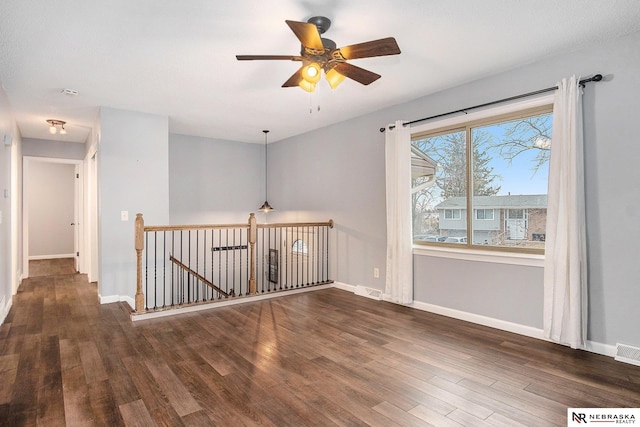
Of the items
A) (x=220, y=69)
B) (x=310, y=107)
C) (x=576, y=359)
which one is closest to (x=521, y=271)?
(x=576, y=359)

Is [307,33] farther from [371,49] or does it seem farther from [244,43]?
[244,43]

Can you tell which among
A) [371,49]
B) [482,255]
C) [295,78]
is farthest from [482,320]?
[295,78]

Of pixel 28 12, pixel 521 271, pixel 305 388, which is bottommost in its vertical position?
pixel 305 388

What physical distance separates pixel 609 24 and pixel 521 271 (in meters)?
2.11

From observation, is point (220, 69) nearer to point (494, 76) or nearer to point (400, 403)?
point (494, 76)

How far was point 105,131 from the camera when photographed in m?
4.61

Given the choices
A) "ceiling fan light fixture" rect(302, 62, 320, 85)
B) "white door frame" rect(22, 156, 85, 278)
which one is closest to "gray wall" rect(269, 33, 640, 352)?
"ceiling fan light fixture" rect(302, 62, 320, 85)

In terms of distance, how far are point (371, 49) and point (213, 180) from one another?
16.5ft

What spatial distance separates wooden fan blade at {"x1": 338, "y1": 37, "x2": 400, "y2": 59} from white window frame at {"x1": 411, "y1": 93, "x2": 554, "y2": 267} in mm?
1675

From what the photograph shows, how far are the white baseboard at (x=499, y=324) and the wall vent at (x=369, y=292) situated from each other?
1.62 feet

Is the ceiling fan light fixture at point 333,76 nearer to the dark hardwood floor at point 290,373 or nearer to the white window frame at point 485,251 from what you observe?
the white window frame at point 485,251

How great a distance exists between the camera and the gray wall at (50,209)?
8.73 m

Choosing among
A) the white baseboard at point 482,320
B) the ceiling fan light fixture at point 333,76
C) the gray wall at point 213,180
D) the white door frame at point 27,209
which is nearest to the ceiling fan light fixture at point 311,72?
the ceiling fan light fixture at point 333,76

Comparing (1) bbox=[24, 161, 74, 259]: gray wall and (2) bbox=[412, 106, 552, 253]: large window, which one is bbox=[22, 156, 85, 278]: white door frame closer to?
(1) bbox=[24, 161, 74, 259]: gray wall
